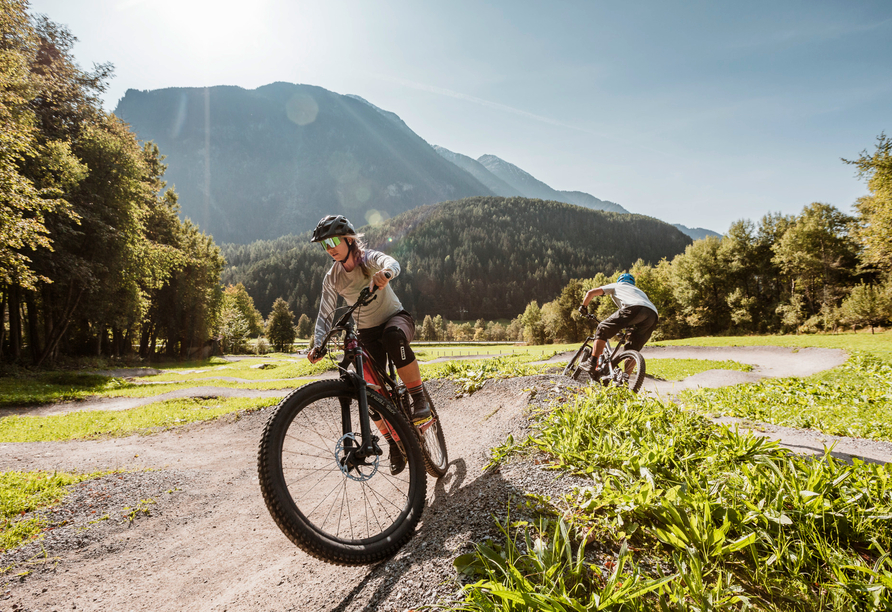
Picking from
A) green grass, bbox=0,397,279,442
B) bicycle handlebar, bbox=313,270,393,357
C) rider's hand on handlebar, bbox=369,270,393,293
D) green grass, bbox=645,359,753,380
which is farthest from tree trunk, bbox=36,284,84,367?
green grass, bbox=645,359,753,380

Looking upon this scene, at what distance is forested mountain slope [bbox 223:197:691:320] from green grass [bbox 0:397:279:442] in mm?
108239

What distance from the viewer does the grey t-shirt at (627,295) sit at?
6441 mm

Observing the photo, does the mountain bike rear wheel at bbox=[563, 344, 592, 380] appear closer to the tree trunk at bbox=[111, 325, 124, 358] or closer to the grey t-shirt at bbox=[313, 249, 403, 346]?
the grey t-shirt at bbox=[313, 249, 403, 346]

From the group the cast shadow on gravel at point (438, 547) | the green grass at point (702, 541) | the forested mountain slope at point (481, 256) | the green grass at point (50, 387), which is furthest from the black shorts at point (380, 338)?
the forested mountain slope at point (481, 256)

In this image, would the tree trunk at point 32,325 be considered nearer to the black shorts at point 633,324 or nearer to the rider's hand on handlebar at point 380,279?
the rider's hand on handlebar at point 380,279

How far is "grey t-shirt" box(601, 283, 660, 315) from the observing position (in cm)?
644

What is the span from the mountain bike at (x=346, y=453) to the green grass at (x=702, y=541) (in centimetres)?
81

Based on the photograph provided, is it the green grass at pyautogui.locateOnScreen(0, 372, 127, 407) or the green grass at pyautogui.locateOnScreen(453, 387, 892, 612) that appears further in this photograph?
the green grass at pyautogui.locateOnScreen(0, 372, 127, 407)

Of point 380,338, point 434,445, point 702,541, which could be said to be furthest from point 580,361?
point 702,541

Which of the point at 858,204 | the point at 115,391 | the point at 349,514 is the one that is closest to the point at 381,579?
the point at 349,514

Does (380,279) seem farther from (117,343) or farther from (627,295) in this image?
(117,343)

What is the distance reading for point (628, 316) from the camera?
6508mm

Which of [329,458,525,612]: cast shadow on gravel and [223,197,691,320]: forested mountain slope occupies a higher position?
[223,197,691,320]: forested mountain slope

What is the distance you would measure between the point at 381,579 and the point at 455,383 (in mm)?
6382
